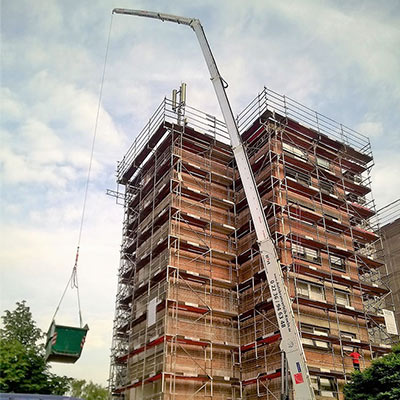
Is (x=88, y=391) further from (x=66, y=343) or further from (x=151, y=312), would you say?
(x=66, y=343)

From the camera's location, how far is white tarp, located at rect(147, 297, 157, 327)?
25981 millimetres

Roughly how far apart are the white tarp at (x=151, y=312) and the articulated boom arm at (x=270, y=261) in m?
Result: 7.82

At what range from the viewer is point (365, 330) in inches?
1109

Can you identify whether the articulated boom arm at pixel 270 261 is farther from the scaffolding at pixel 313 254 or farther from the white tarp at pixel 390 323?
the white tarp at pixel 390 323

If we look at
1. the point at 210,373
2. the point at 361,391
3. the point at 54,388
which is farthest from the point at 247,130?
the point at 54,388

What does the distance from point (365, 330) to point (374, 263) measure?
498 centimetres

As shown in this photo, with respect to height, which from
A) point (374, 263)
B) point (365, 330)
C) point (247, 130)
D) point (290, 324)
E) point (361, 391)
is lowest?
point (361, 391)

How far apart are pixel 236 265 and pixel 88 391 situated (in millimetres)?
33256

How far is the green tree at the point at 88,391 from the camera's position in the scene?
171 ft

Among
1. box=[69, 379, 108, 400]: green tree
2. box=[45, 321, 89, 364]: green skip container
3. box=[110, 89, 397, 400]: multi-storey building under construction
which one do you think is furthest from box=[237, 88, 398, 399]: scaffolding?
box=[69, 379, 108, 400]: green tree

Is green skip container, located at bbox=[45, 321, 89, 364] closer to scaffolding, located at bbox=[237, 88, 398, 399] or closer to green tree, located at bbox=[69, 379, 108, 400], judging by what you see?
scaffolding, located at bbox=[237, 88, 398, 399]

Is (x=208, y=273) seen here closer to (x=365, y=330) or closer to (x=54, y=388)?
(x=365, y=330)

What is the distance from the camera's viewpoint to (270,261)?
20812 millimetres

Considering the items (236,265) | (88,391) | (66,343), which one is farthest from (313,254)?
(88,391)
